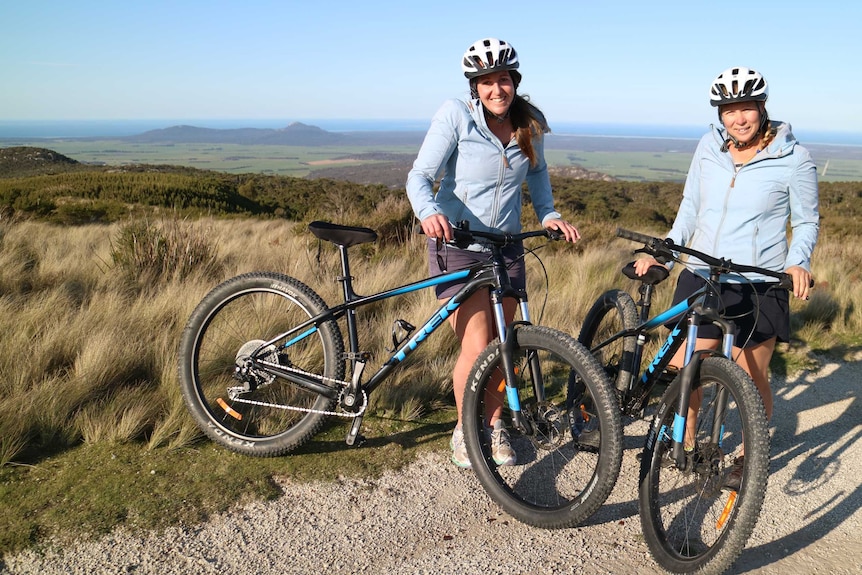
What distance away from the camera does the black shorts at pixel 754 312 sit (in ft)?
10.5

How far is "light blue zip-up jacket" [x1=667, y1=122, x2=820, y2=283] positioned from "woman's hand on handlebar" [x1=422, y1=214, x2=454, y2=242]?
136cm

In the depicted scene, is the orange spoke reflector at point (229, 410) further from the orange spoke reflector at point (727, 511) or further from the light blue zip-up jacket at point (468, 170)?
the orange spoke reflector at point (727, 511)

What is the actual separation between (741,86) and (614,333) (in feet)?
4.91

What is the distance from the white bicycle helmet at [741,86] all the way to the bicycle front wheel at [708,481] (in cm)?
125

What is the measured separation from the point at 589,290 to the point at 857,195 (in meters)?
27.0

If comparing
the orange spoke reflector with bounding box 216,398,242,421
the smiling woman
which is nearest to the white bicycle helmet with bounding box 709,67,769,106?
the smiling woman

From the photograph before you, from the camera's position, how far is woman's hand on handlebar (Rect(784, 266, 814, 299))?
2.79 metres

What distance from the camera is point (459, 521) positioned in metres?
2.96

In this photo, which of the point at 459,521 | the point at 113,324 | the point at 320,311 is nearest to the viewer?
the point at 459,521

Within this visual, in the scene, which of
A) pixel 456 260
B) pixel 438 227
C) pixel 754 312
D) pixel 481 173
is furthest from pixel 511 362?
pixel 754 312

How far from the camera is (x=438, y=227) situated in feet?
9.29

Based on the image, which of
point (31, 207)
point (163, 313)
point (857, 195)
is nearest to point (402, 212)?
point (163, 313)

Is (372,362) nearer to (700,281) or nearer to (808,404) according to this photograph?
(700,281)

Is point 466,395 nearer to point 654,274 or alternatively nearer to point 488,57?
point 654,274
